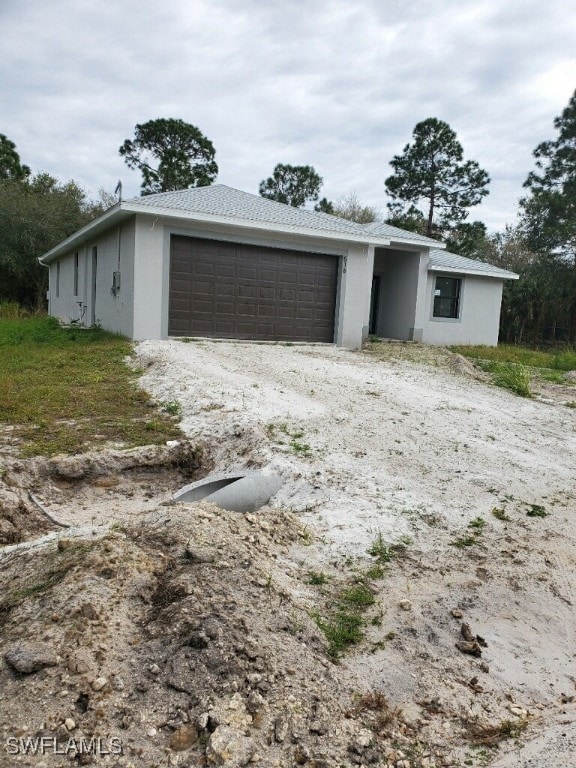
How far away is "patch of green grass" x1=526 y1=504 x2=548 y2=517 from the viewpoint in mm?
4477

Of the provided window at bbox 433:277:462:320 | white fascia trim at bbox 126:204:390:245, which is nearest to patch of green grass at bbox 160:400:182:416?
white fascia trim at bbox 126:204:390:245

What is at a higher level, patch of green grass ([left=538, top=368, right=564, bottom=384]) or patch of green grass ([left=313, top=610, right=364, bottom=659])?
patch of green grass ([left=538, top=368, right=564, bottom=384])

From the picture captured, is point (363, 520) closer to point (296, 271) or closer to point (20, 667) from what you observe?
point (20, 667)

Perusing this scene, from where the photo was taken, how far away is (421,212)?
1151 inches

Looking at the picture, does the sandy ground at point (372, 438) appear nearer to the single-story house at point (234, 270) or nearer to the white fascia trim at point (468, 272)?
the single-story house at point (234, 270)

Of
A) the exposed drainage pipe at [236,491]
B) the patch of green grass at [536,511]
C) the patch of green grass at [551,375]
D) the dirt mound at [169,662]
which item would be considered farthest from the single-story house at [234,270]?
the dirt mound at [169,662]

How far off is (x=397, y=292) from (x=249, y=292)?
20.0 ft

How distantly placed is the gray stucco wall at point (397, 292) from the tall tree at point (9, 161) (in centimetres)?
2621

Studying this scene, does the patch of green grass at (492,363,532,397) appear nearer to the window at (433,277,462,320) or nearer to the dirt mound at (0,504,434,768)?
the window at (433,277,462,320)

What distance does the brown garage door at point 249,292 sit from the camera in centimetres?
1220

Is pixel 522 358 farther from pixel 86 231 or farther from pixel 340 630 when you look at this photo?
pixel 340 630

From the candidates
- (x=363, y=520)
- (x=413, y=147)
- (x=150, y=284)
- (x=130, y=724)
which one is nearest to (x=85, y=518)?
(x=363, y=520)

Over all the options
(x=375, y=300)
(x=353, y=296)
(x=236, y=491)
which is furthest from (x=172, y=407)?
(x=375, y=300)

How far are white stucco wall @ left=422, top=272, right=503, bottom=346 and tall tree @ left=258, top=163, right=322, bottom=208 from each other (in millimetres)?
22905
